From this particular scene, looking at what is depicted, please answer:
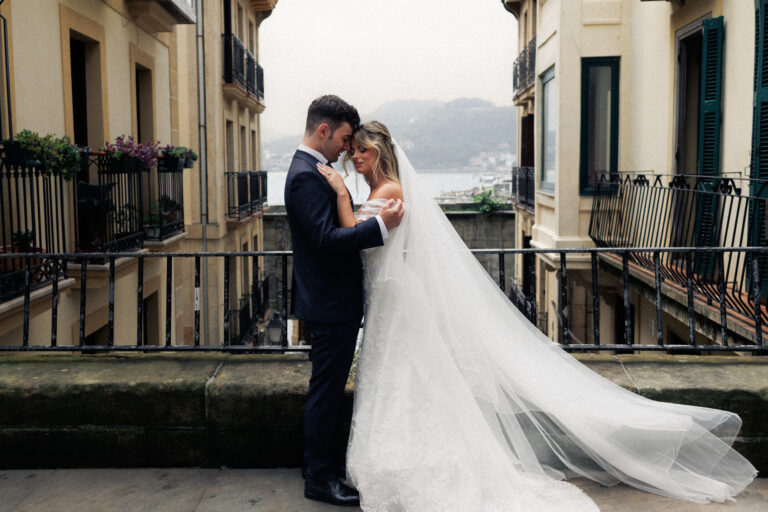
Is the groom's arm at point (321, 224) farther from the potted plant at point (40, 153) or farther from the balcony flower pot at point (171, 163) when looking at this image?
the balcony flower pot at point (171, 163)

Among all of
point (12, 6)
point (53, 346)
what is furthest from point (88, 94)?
point (53, 346)

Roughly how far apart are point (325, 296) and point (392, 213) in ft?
1.68

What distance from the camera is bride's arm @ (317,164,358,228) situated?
11.3 feet

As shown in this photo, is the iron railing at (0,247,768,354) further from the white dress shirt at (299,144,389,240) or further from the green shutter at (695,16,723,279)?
the green shutter at (695,16,723,279)

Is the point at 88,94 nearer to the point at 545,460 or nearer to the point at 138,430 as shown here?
the point at 138,430

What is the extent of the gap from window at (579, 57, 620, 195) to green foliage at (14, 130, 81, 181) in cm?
884

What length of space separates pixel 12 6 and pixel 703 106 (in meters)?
7.64

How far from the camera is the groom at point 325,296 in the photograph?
346 cm

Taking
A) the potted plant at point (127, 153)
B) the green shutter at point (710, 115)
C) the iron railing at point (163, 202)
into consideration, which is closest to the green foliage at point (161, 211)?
the iron railing at point (163, 202)

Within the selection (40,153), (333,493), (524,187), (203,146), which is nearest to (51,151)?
(40,153)

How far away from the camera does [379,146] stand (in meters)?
3.58

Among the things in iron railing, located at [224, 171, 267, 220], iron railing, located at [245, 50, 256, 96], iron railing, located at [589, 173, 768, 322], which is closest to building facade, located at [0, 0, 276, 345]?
iron railing, located at [224, 171, 267, 220]

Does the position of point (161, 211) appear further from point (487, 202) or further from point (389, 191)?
point (487, 202)

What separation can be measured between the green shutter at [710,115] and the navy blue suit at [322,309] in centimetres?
605
